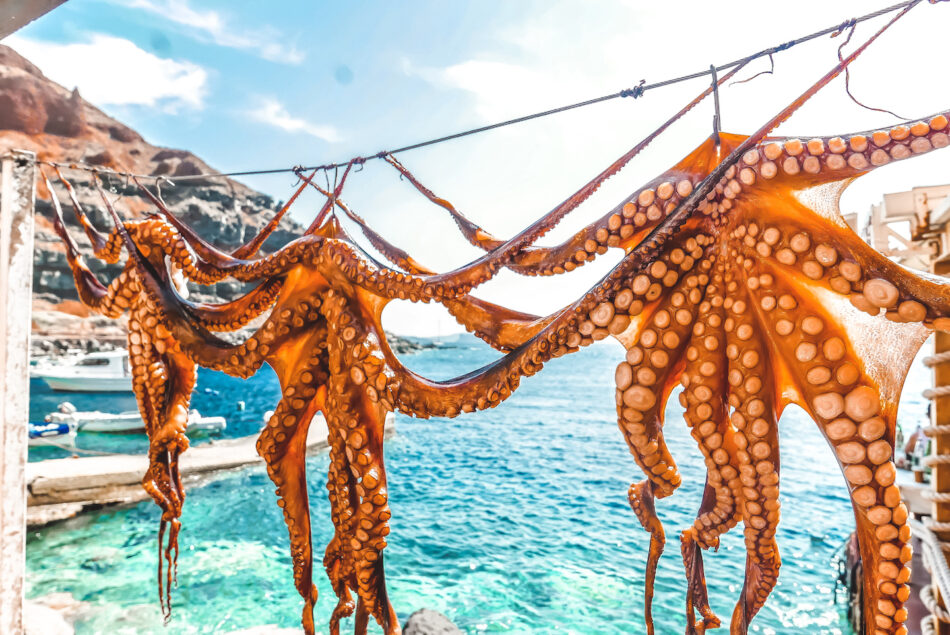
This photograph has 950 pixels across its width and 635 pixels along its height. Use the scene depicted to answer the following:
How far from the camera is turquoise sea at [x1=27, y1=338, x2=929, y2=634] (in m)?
7.67

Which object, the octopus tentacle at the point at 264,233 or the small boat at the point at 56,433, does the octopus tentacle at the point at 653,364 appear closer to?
the octopus tentacle at the point at 264,233

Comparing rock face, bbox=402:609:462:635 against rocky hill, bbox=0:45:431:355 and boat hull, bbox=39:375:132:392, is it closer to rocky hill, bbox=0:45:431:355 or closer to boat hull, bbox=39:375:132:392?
boat hull, bbox=39:375:132:392

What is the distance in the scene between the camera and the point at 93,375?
1040 inches

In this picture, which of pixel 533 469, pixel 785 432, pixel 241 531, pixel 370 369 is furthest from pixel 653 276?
pixel 785 432

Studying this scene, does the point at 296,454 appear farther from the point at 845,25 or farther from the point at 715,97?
the point at 845,25

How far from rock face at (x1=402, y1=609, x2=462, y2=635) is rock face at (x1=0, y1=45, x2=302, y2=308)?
31.7m

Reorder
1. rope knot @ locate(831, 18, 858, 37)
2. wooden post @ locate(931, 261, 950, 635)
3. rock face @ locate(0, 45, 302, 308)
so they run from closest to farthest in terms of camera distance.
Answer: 1. rope knot @ locate(831, 18, 858, 37)
2. wooden post @ locate(931, 261, 950, 635)
3. rock face @ locate(0, 45, 302, 308)

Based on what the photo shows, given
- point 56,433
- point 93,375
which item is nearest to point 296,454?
point 56,433

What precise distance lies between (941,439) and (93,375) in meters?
32.2

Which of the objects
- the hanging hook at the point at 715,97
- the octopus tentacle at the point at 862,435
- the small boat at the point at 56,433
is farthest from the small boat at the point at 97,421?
the octopus tentacle at the point at 862,435

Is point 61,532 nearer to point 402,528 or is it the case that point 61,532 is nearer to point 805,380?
point 402,528

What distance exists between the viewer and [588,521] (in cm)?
1234

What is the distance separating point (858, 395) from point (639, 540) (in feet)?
37.1

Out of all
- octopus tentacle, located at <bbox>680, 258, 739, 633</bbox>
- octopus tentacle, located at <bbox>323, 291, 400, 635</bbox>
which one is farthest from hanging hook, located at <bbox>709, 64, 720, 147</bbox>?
octopus tentacle, located at <bbox>323, 291, 400, 635</bbox>
